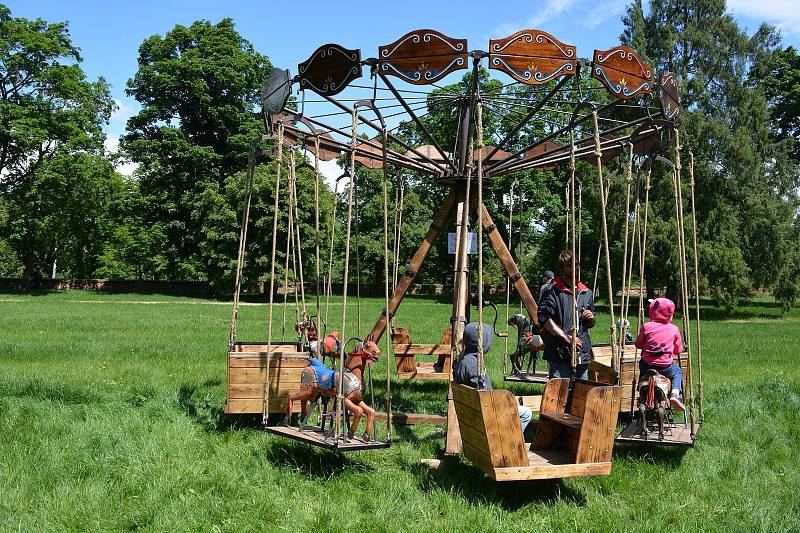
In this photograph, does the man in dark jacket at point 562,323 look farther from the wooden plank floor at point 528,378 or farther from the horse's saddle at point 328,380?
the horse's saddle at point 328,380

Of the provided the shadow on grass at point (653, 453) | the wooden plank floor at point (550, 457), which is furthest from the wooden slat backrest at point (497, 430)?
the shadow on grass at point (653, 453)

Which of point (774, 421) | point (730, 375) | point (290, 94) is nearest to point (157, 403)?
point (290, 94)

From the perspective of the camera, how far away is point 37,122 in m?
43.5

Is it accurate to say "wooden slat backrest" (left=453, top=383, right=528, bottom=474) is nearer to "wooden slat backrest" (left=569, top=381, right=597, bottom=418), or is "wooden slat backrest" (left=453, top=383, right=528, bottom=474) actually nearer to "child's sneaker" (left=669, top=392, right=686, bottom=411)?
"wooden slat backrest" (left=569, top=381, right=597, bottom=418)

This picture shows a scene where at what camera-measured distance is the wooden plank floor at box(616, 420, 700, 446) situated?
22.9 ft

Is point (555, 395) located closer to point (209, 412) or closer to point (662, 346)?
point (662, 346)

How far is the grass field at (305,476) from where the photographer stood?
19.4 feet

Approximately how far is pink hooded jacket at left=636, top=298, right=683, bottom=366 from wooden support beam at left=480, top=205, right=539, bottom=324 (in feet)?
4.96

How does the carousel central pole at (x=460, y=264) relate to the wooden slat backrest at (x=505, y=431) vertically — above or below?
above

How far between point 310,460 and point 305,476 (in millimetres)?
439

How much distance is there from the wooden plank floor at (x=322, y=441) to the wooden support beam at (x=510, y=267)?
3195mm

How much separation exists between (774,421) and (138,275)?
58.9 meters

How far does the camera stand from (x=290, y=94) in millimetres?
7859

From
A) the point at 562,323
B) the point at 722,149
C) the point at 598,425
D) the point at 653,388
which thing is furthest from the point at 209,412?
the point at 722,149
